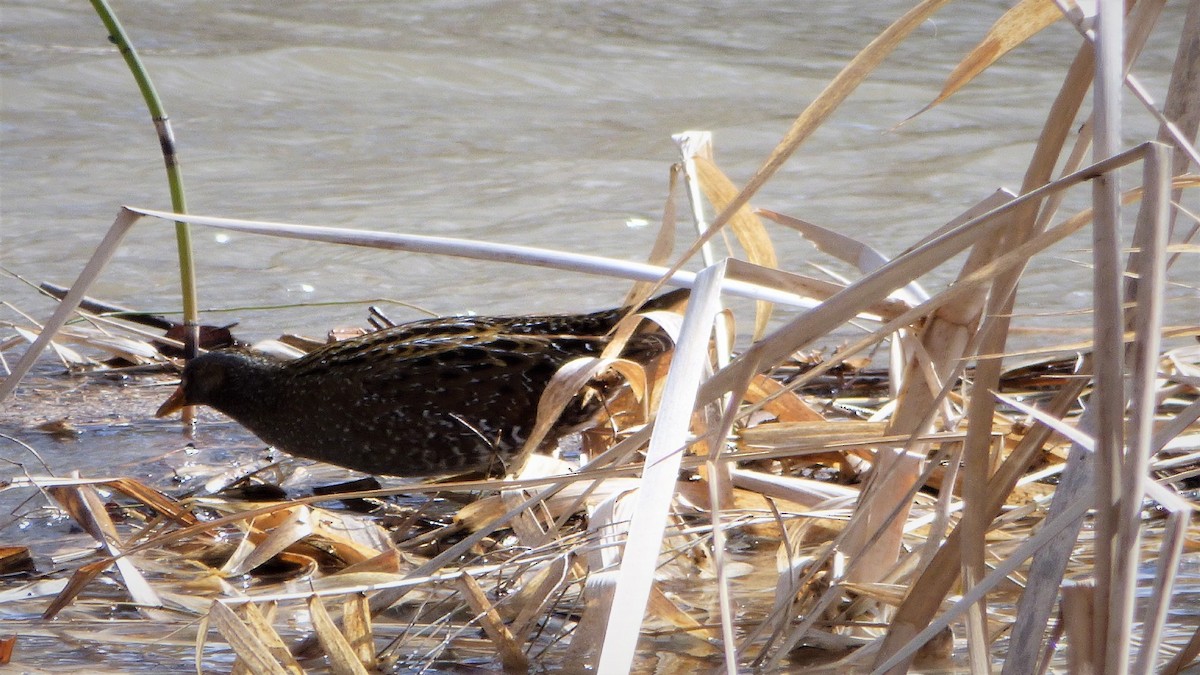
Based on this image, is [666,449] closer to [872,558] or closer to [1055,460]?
[872,558]

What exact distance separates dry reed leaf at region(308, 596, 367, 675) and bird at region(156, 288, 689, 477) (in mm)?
1442

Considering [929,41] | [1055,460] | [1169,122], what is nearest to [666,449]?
[1169,122]

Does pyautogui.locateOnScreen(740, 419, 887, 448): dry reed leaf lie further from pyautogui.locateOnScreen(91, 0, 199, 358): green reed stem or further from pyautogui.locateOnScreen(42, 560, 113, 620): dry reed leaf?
pyautogui.locateOnScreen(91, 0, 199, 358): green reed stem

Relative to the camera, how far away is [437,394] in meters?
3.57

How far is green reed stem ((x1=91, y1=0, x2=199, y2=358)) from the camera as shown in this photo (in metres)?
3.01

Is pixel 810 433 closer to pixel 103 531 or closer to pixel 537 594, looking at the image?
pixel 537 594

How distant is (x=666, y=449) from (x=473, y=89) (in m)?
7.64

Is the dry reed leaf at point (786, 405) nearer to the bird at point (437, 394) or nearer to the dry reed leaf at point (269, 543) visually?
the bird at point (437, 394)

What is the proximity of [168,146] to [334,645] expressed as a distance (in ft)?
5.78

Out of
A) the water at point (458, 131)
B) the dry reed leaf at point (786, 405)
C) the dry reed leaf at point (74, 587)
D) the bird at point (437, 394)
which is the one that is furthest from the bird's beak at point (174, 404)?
the dry reed leaf at point (786, 405)

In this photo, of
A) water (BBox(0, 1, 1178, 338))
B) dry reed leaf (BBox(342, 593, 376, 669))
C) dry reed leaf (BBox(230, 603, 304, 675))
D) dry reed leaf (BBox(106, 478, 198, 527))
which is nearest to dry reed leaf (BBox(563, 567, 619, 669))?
dry reed leaf (BBox(342, 593, 376, 669))

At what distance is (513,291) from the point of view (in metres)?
5.20

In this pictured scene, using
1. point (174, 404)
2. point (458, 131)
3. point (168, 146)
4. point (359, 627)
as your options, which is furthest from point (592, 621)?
point (458, 131)

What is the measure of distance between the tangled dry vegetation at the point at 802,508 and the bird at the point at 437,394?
0.14 metres
